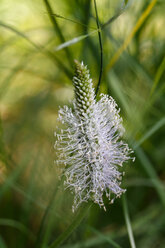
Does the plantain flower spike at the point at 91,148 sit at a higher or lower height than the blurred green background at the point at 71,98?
lower

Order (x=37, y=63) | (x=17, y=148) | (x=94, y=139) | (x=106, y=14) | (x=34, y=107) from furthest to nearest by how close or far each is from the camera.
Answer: (x=37, y=63) < (x=17, y=148) < (x=34, y=107) < (x=106, y=14) < (x=94, y=139)

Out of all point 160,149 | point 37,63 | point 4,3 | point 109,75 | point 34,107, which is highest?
point 4,3

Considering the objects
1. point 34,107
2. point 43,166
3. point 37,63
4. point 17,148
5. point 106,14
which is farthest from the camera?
point 37,63

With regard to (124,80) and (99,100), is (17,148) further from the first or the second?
(99,100)

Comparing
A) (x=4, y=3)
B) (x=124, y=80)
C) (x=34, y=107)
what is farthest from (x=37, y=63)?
(x=124, y=80)

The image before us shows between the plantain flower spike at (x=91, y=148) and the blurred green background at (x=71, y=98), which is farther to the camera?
the blurred green background at (x=71, y=98)
